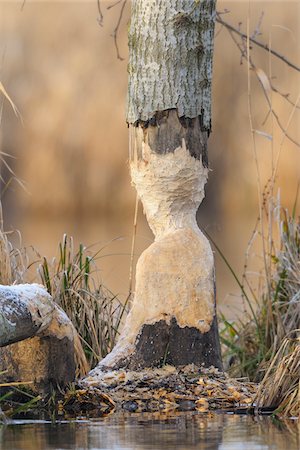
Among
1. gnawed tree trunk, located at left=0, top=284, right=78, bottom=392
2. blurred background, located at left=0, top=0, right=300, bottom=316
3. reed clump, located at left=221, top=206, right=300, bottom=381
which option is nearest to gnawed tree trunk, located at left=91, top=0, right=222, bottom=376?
gnawed tree trunk, located at left=0, top=284, right=78, bottom=392

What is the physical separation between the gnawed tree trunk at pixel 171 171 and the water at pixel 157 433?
584mm

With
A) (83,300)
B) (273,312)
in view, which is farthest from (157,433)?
(273,312)

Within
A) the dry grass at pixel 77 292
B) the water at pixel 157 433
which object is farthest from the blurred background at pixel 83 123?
the water at pixel 157 433

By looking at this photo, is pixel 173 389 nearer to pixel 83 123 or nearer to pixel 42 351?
pixel 42 351

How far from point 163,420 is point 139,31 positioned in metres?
1.98

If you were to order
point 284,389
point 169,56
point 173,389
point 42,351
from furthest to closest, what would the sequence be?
point 169,56 → point 173,389 → point 42,351 → point 284,389

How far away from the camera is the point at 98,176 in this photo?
68.0ft

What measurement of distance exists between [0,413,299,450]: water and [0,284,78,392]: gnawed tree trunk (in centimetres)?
38

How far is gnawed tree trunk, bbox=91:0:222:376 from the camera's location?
224 inches

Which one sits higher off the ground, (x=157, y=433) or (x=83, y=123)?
(x=83, y=123)

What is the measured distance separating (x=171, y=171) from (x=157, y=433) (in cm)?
163

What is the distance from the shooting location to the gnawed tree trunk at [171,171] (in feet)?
18.7

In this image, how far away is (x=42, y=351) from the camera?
5340 mm

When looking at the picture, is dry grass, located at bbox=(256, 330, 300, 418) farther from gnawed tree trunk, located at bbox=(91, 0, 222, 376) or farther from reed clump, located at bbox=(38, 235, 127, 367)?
reed clump, located at bbox=(38, 235, 127, 367)
